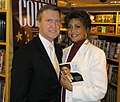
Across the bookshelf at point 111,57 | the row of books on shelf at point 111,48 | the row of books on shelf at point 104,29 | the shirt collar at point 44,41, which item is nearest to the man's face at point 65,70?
the shirt collar at point 44,41

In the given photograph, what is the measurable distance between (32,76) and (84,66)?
19.2 inches

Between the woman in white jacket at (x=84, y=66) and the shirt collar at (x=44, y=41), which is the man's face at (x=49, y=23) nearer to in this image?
the shirt collar at (x=44, y=41)

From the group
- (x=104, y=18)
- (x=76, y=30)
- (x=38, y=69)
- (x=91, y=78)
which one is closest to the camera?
(x=38, y=69)

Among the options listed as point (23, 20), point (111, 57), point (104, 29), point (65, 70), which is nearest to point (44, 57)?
point (65, 70)

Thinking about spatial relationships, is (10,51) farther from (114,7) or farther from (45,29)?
(114,7)

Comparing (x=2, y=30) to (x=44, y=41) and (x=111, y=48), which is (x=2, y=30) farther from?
(x=111, y=48)

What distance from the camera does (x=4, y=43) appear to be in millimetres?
2436

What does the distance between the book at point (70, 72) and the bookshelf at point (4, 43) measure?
721 millimetres

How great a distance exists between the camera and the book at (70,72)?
190 cm

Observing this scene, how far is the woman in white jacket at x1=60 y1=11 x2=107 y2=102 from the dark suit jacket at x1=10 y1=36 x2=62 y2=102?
9.8 inches

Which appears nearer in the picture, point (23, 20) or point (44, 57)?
point (44, 57)

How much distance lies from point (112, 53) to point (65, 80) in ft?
6.81

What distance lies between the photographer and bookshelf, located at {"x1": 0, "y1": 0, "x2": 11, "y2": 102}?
233 centimetres

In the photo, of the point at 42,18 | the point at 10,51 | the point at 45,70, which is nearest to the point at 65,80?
the point at 45,70
